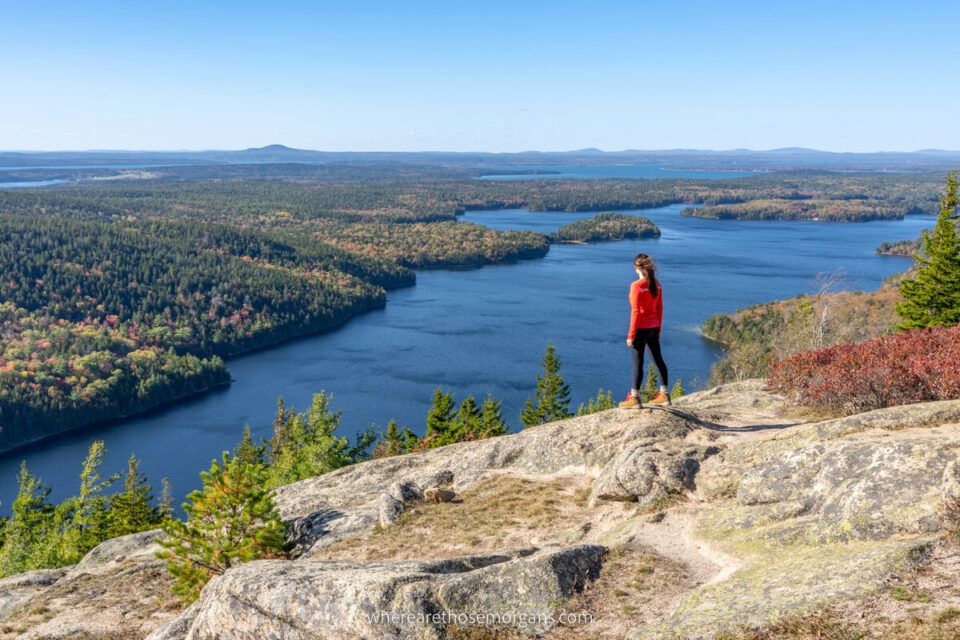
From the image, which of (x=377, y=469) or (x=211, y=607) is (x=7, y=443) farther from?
(x=211, y=607)

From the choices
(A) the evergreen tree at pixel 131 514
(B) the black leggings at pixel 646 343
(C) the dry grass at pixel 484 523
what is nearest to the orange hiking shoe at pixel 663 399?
(B) the black leggings at pixel 646 343

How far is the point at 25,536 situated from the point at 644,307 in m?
54.8

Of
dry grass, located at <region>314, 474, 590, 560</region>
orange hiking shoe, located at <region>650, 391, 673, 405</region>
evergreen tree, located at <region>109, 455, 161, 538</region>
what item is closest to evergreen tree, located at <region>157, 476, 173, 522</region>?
evergreen tree, located at <region>109, 455, 161, 538</region>

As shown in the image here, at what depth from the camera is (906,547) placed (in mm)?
8820

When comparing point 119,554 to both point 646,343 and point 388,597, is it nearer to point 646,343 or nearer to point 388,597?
point 388,597

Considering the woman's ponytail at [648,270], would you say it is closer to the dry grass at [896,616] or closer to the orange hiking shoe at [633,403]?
the orange hiking shoe at [633,403]

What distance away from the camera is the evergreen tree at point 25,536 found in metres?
42.1

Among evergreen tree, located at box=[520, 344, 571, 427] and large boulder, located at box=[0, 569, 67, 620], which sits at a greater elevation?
large boulder, located at box=[0, 569, 67, 620]

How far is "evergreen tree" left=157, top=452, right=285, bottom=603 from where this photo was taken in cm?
1619

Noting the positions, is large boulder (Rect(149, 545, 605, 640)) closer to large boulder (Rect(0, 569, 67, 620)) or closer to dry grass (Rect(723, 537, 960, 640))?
dry grass (Rect(723, 537, 960, 640))

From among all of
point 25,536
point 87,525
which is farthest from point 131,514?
point 87,525

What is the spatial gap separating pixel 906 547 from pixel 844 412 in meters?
8.87

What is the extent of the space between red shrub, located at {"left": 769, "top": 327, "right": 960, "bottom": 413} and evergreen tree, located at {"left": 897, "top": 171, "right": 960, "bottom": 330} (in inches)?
693

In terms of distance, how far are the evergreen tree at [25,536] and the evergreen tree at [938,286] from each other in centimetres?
5159
